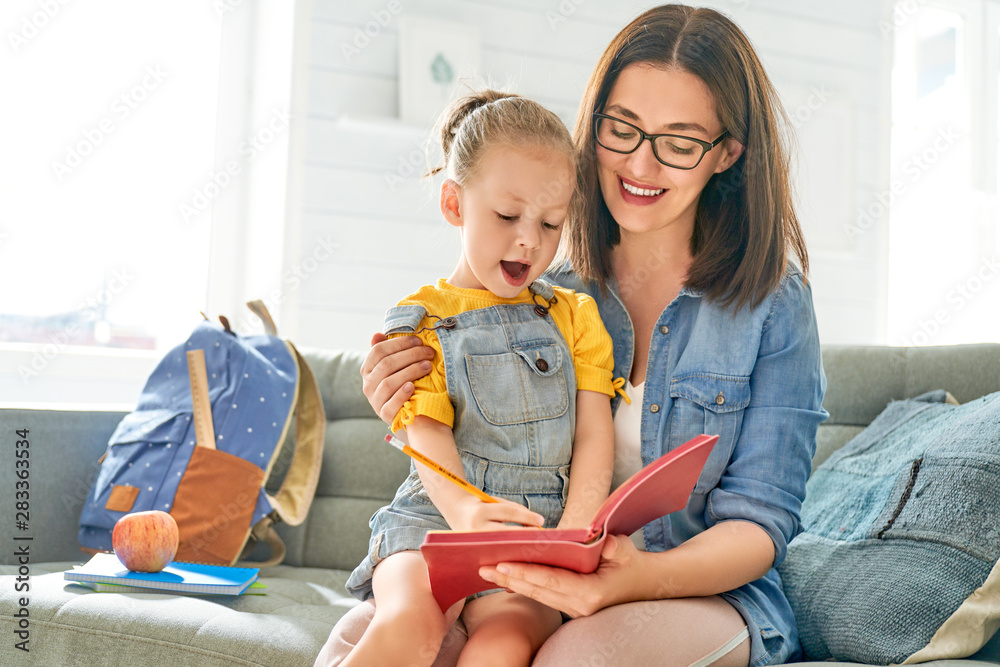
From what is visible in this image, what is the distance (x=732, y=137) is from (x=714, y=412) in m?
0.45

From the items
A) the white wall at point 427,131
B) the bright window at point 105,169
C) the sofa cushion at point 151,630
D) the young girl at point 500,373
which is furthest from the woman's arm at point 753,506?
the bright window at point 105,169

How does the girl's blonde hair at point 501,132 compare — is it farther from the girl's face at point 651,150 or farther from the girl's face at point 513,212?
the girl's face at point 651,150

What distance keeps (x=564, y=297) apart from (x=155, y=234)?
2196mm

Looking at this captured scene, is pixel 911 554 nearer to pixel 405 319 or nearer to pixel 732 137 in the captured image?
pixel 732 137

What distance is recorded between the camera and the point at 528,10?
317cm

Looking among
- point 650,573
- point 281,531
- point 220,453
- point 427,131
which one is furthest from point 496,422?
point 427,131

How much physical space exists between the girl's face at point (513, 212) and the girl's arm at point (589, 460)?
21 centimetres

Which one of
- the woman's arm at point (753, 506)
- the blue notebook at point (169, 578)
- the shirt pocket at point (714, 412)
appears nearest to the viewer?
the woman's arm at point (753, 506)

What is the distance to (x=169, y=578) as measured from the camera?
4.90 feet

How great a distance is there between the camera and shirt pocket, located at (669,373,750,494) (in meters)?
1.20

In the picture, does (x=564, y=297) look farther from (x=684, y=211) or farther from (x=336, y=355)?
(x=336, y=355)

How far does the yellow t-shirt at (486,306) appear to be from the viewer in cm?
111

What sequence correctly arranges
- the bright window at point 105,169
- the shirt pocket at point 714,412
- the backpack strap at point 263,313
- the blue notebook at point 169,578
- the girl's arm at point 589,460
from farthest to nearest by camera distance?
the bright window at point 105,169
the backpack strap at point 263,313
the blue notebook at point 169,578
the shirt pocket at point 714,412
the girl's arm at point 589,460

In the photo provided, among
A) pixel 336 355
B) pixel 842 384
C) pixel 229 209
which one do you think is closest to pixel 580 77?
pixel 229 209
